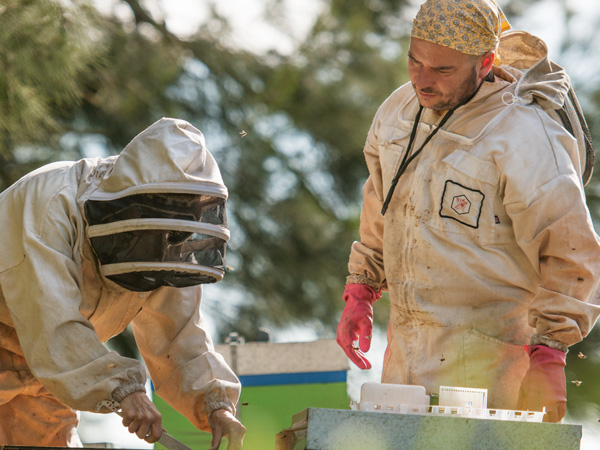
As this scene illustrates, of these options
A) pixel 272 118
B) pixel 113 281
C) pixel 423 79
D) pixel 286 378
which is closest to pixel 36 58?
pixel 272 118

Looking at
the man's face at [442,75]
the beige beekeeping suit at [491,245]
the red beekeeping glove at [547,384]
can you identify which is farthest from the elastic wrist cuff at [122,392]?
the man's face at [442,75]

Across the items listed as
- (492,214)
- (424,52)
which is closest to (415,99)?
(424,52)

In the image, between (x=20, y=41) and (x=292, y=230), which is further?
(x=292, y=230)

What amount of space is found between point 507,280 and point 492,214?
0.73 ft

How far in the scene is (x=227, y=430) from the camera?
122 inches

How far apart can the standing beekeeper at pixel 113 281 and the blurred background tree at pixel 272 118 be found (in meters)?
3.54

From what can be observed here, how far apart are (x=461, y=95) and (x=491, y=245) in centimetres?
51

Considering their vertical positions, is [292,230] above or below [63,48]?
below

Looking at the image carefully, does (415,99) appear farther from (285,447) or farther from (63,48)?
(63,48)

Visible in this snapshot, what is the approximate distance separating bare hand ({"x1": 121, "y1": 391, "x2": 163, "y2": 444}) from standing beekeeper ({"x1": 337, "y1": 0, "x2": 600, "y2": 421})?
865 mm

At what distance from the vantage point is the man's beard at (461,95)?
10.6 ft

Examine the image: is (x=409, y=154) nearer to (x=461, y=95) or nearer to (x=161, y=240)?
(x=461, y=95)

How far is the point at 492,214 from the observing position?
10.3 ft

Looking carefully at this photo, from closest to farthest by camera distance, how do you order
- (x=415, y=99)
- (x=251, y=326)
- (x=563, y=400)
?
1. (x=563, y=400)
2. (x=415, y=99)
3. (x=251, y=326)
